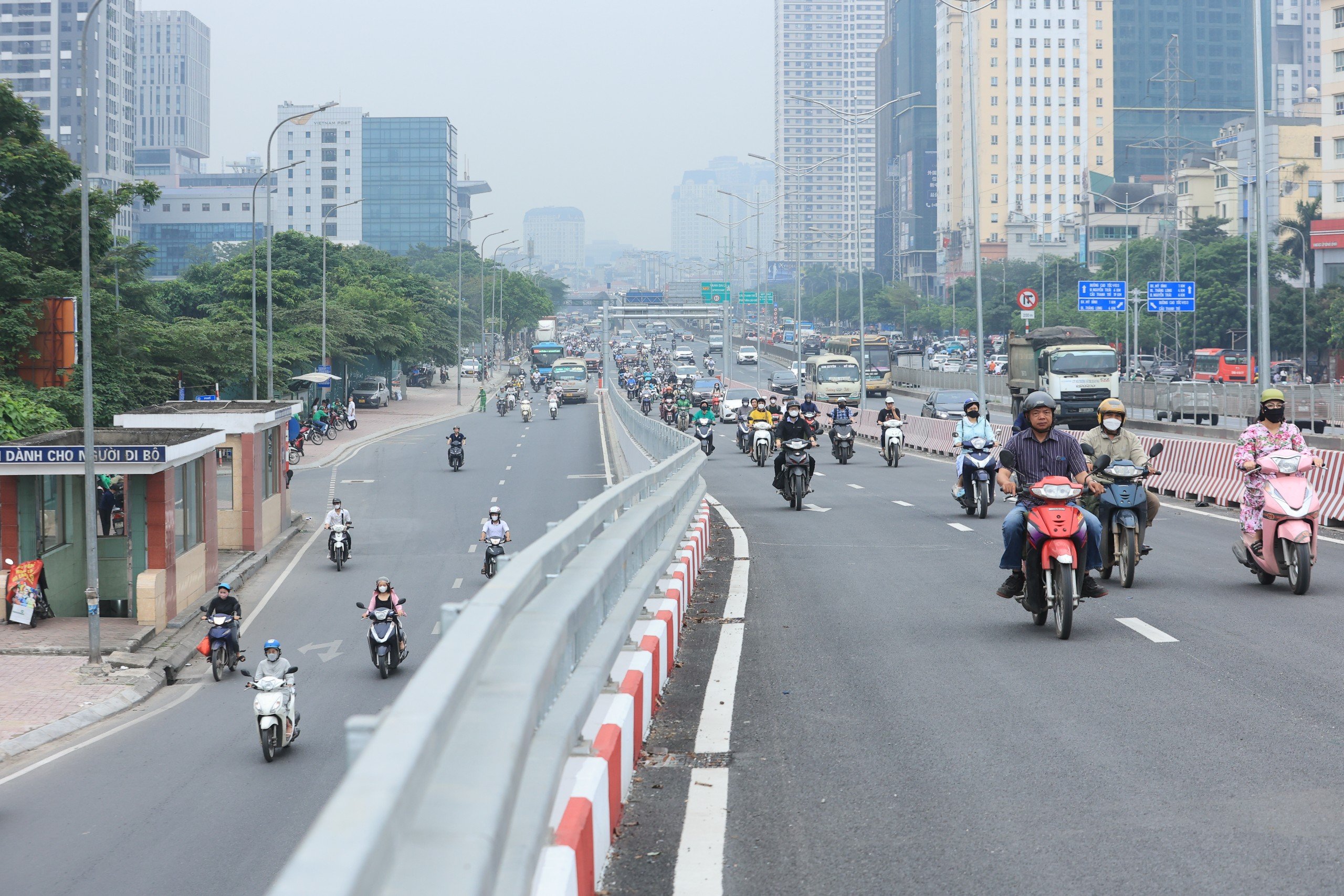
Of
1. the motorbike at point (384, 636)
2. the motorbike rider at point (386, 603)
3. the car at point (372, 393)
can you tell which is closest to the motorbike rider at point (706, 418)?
the motorbike rider at point (386, 603)

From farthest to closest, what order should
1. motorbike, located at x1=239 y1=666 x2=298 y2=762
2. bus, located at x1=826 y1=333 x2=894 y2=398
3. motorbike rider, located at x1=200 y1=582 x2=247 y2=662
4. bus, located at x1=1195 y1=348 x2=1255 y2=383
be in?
1. bus, located at x1=826 y1=333 x2=894 y2=398
2. bus, located at x1=1195 y1=348 x2=1255 y2=383
3. motorbike rider, located at x1=200 y1=582 x2=247 y2=662
4. motorbike, located at x1=239 y1=666 x2=298 y2=762

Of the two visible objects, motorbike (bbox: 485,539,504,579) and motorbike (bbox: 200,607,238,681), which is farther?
motorbike (bbox: 485,539,504,579)

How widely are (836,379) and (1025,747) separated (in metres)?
58.9

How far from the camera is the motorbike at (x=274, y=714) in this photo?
1473 cm

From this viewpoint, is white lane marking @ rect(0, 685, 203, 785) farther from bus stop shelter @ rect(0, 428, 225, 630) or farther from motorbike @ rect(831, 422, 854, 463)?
motorbike @ rect(831, 422, 854, 463)

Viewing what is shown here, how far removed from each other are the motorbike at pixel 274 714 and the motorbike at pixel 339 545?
521 inches

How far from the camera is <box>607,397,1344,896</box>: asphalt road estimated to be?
514 cm

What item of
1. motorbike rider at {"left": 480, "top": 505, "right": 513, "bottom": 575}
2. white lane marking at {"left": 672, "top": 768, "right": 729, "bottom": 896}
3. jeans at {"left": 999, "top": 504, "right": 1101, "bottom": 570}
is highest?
jeans at {"left": 999, "top": 504, "right": 1101, "bottom": 570}

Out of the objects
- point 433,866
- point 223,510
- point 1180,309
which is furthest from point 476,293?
point 433,866

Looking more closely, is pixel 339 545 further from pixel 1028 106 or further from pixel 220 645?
pixel 1028 106

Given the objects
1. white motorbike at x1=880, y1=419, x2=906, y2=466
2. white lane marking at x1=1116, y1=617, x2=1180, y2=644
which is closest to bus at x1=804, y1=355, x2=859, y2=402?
white motorbike at x1=880, y1=419, x2=906, y2=466

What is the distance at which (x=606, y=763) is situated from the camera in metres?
5.32

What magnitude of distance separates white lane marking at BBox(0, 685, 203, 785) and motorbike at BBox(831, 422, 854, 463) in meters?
20.2

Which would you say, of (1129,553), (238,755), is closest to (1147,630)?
(1129,553)
